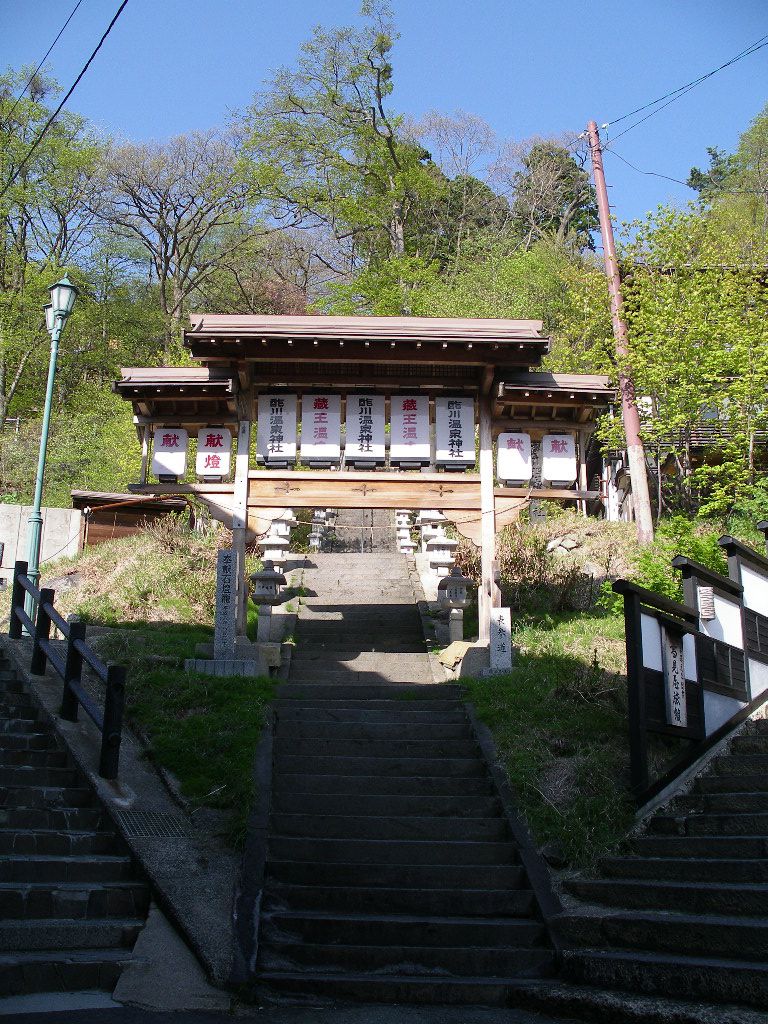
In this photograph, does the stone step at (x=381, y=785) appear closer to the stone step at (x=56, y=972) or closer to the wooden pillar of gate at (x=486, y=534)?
the stone step at (x=56, y=972)

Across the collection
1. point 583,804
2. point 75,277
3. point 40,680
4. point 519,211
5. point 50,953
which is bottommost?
point 50,953

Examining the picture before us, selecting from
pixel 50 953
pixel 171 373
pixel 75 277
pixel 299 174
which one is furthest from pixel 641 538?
pixel 75 277

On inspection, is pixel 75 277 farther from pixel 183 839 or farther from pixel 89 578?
pixel 183 839

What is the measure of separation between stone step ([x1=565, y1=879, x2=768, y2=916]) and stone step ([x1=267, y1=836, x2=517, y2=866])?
0.80 meters

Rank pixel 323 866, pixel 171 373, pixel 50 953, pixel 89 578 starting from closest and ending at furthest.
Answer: pixel 50 953 → pixel 323 866 → pixel 171 373 → pixel 89 578

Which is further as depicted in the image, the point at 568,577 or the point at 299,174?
the point at 299,174

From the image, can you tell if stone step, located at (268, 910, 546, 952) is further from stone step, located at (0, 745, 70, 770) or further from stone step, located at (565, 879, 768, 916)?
stone step, located at (0, 745, 70, 770)

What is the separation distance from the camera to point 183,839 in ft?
25.7

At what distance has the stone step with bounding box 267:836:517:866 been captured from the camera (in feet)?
26.3

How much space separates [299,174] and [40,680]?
30.3 meters

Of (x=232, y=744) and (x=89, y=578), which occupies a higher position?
(x=89, y=578)

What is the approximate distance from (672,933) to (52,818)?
17.3 ft

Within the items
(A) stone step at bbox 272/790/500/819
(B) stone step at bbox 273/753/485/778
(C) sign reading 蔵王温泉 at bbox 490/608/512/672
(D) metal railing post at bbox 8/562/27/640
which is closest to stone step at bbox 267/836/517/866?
(A) stone step at bbox 272/790/500/819

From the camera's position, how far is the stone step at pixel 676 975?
5305 mm
